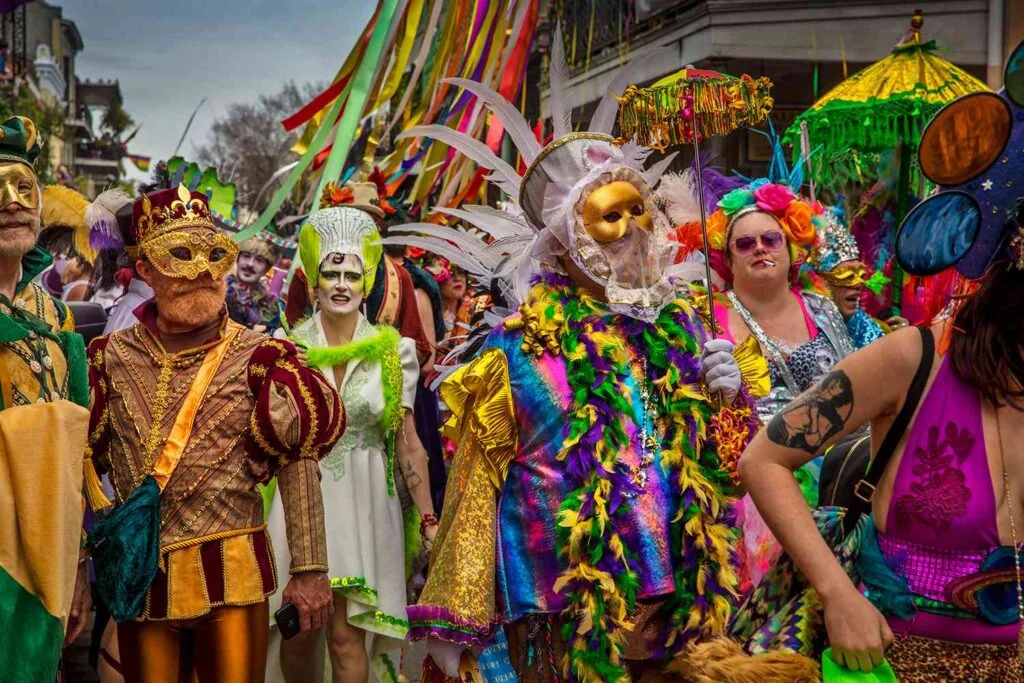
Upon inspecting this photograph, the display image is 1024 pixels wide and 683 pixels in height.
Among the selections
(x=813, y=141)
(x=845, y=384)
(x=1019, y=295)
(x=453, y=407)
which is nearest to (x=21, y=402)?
(x=453, y=407)

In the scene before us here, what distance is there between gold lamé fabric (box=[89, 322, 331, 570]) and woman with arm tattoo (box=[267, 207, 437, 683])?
1.29 meters

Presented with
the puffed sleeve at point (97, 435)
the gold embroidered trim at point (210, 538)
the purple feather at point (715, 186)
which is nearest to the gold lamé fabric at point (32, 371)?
the puffed sleeve at point (97, 435)

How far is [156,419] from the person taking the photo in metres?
4.04

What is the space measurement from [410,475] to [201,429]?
1796 mm

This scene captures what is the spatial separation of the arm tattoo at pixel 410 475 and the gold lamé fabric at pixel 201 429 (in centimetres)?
149

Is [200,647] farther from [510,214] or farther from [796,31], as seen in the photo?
[796,31]

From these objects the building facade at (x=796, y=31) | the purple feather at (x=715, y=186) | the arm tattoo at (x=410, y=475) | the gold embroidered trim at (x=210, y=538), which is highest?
the building facade at (x=796, y=31)

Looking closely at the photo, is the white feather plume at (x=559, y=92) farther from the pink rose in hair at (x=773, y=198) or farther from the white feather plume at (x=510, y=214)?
the pink rose in hair at (x=773, y=198)

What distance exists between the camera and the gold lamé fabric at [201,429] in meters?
4.04

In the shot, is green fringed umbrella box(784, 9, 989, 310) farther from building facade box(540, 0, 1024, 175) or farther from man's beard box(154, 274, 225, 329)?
man's beard box(154, 274, 225, 329)

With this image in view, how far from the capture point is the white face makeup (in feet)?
19.4

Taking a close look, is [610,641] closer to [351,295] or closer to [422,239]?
[422,239]

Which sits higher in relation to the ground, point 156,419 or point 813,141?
point 813,141

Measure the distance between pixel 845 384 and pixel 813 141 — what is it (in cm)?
661
